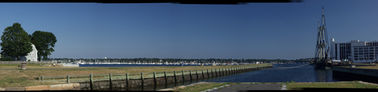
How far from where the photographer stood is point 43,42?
11069 cm

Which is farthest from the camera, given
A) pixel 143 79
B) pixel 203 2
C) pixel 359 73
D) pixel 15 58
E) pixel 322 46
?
pixel 322 46

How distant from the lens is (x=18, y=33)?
8881cm

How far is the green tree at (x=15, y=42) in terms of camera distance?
8612 centimetres

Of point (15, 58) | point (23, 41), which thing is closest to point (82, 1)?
point (23, 41)

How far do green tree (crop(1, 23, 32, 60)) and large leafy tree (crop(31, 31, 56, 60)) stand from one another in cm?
2025

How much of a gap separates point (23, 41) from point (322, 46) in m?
135

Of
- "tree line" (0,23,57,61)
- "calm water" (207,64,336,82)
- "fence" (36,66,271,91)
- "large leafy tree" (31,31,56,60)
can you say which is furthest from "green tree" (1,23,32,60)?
"calm water" (207,64,336,82)

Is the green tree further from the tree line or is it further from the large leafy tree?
the large leafy tree

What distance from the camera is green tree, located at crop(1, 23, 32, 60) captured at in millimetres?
86125

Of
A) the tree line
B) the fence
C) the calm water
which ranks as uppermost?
the tree line

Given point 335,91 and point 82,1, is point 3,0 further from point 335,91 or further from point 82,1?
point 335,91

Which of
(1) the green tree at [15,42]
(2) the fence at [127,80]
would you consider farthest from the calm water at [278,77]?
(1) the green tree at [15,42]

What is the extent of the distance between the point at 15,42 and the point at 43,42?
951 inches

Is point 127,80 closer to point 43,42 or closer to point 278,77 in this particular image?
point 278,77
